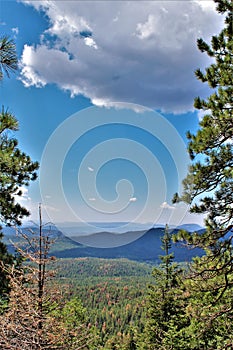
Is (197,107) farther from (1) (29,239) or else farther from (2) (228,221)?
(1) (29,239)

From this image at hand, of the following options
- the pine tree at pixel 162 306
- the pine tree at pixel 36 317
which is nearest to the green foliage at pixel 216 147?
the pine tree at pixel 36 317

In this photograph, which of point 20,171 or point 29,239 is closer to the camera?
point 29,239

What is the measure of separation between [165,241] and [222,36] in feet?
45.9

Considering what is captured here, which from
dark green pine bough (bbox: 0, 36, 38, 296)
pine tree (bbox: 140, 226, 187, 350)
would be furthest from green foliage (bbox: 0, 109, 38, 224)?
pine tree (bbox: 140, 226, 187, 350)

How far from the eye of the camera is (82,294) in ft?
457

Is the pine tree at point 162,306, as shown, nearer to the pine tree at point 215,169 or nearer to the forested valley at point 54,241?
the forested valley at point 54,241

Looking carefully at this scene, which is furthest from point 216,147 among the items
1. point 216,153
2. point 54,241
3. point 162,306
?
point 162,306

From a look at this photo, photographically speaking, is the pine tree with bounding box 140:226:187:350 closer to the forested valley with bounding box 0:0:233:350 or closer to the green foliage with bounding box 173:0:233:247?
the forested valley with bounding box 0:0:233:350

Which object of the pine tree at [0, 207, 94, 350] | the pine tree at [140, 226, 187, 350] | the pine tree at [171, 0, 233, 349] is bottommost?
the pine tree at [140, 226, 187, 350]

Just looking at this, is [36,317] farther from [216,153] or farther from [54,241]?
[216,153]

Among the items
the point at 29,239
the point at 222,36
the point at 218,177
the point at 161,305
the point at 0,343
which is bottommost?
the point at 161,305

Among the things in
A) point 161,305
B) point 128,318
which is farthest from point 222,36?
point 128,318

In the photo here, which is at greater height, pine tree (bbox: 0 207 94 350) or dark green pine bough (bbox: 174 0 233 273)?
dark green pine bough (bbox: 174 0 233 273)

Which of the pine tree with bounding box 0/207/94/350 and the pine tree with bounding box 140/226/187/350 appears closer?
the pine tree with bounding box 0/207/94/350
